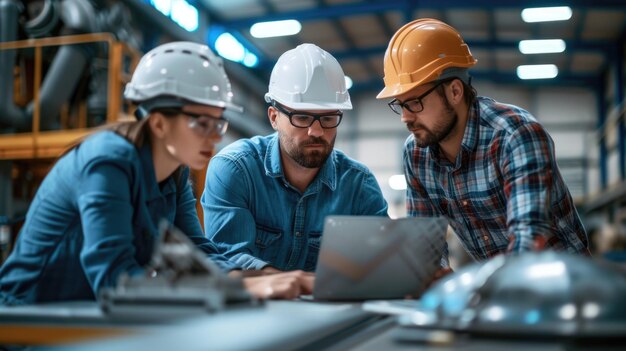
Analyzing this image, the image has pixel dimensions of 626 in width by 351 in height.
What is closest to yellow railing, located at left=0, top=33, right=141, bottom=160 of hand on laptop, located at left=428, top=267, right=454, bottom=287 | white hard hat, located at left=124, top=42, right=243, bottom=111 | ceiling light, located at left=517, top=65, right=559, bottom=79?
white hard hat, located at left=124, top=42, right=243, bottom=111

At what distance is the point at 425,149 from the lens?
3.08m

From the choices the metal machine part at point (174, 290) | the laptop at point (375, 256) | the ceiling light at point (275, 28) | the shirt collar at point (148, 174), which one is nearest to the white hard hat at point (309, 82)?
the shirt collar at point (148, 174)

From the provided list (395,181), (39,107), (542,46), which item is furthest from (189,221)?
(395,181)

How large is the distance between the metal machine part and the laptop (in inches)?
19.7

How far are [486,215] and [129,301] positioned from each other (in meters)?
2.04

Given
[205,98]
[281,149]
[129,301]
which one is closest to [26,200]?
[281,149]

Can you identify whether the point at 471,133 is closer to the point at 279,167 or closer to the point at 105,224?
the point at 279,167

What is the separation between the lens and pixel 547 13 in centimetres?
1273

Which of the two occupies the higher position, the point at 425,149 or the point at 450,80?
the point at 450,80

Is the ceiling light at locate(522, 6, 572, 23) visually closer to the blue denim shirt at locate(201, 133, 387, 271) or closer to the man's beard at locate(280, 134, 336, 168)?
the blue denim shirt at locate(201, 133, 387, 271)

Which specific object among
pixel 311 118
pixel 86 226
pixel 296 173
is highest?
pixel 311 118

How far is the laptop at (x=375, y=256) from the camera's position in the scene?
1.74m

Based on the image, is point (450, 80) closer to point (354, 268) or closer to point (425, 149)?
point (425, 149)

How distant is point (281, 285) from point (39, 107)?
5.57 metres
